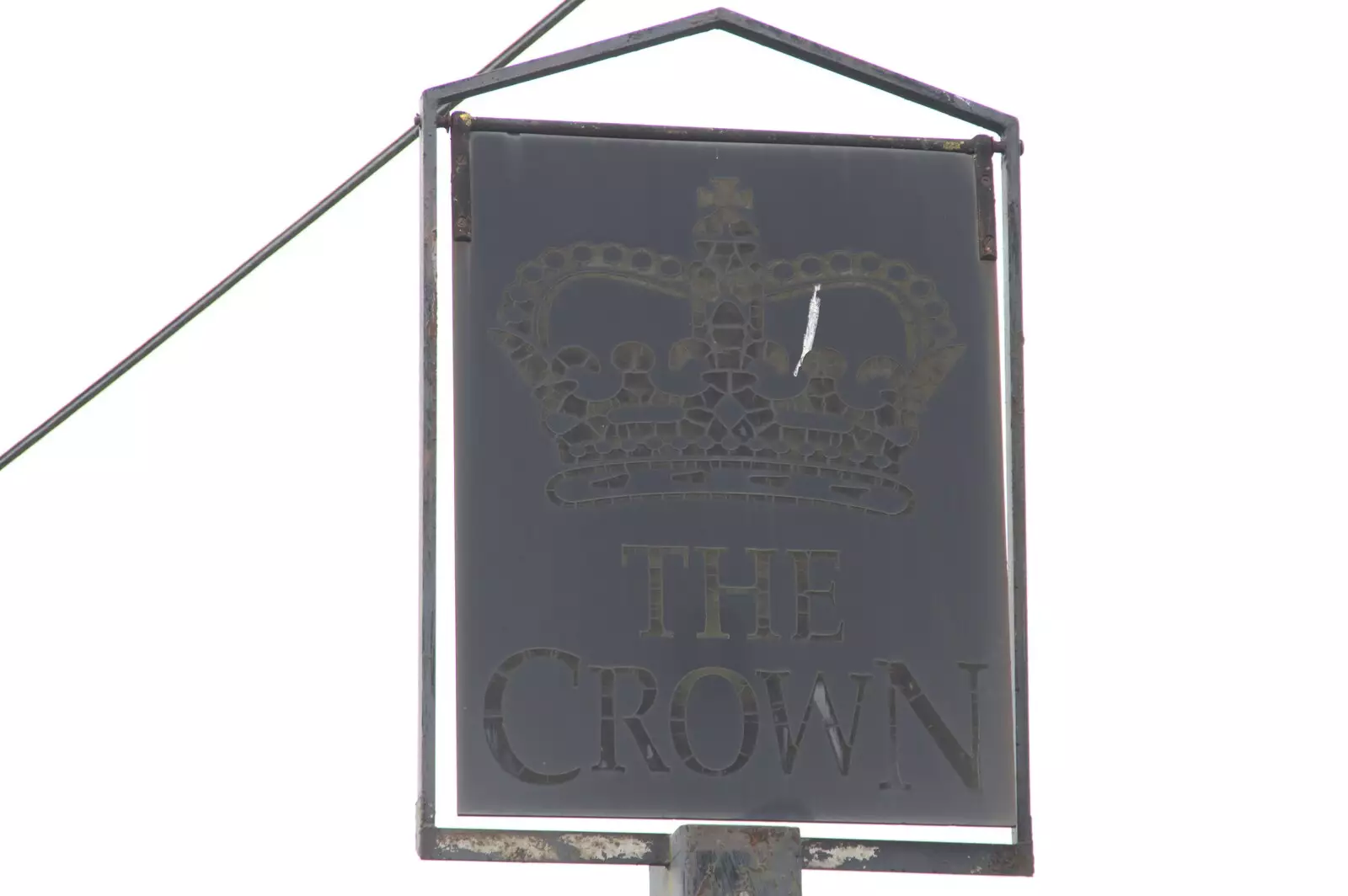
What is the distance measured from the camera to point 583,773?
2623 mm

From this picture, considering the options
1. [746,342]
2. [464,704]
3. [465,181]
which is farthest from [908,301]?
[464,704]

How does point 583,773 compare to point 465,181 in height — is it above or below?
below

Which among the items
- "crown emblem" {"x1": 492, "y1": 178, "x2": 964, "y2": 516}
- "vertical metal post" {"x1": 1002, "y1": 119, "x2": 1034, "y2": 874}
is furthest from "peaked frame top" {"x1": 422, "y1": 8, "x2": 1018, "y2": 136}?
"crown emblem" {"x1": 492, "y1": 178, "x2": 964, "y2": 516}

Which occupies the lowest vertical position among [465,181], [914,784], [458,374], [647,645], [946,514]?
[914,784]

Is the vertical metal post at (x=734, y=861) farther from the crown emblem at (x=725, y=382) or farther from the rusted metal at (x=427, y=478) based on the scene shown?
the crown emblem at (x=725, y=382)

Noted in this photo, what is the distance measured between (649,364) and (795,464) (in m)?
0.24

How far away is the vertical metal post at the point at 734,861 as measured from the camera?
2570mm

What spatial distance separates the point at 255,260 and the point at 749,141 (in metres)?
0.91

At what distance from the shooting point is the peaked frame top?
2832mm

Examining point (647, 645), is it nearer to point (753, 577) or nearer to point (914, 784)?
point (753, 577)

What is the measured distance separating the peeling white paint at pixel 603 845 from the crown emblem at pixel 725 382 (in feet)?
1.44

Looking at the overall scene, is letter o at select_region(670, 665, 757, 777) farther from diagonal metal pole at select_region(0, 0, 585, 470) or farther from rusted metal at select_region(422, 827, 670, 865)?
diagonal metal pole at select_region(0, 0, 585, 470)

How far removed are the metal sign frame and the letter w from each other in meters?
0.11

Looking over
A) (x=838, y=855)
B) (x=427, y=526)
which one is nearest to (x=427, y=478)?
(x=427, y=526)
